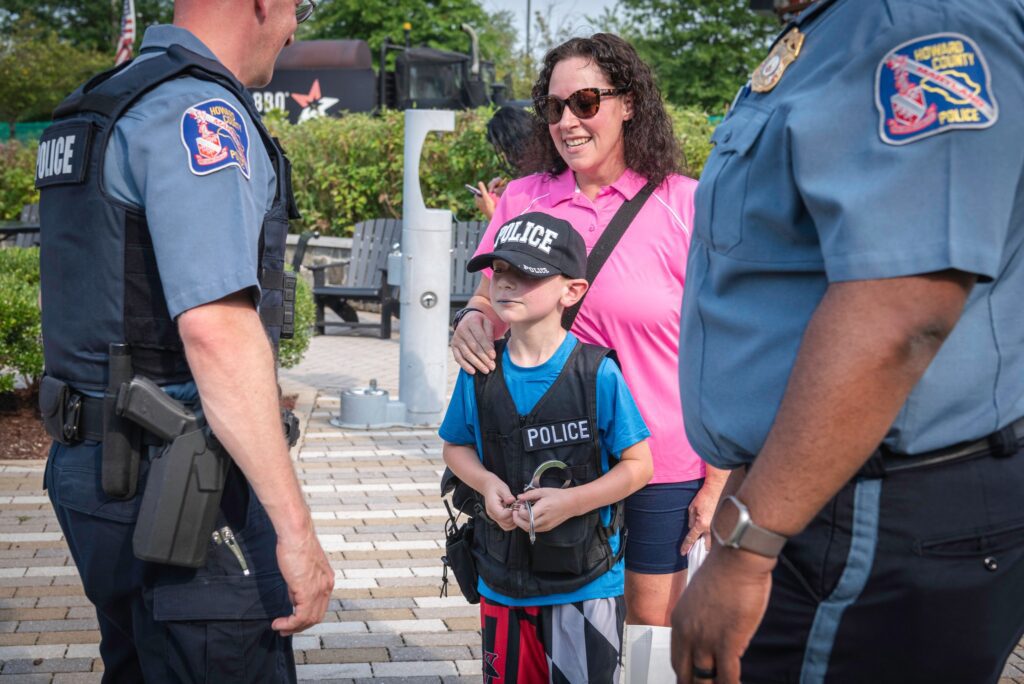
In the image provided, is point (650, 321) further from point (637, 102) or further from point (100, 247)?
point (100, 247)

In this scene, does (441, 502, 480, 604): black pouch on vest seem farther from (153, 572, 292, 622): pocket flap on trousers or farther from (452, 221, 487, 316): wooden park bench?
(452, 221, 487, 316): wooden park bench

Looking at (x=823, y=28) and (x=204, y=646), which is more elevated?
(x=823, y=28)

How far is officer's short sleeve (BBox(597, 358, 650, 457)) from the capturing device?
2.97 m

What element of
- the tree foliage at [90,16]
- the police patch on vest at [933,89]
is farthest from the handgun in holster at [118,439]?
the tree foliage at [90,16]

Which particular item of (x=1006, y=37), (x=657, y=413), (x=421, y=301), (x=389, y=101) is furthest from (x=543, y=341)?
(x=389, y=101)

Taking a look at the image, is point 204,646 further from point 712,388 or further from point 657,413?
point 657,413

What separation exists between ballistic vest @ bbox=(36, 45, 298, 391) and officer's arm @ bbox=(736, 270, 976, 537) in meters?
1.14

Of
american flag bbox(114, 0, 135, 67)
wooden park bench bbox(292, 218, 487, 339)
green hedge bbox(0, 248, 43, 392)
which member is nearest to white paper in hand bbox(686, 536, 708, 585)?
green hedge bbox(0, 248, 43, 392)

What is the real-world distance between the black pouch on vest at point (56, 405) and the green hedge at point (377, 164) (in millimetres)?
11714

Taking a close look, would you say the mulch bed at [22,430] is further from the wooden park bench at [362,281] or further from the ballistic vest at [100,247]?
the ballistic vest at [100,247]

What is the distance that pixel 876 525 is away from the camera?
1696 mm

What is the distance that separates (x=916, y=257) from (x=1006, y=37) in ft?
1.13

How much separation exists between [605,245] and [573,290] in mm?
187

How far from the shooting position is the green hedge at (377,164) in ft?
46.9
